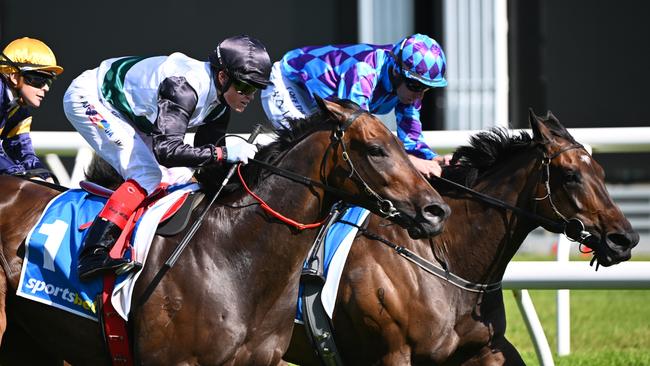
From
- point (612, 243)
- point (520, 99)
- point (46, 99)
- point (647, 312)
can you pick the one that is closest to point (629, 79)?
point (520, 99)

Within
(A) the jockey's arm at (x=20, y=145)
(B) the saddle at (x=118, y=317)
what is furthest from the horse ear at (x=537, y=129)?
(A) the jockey's arm at (x=20, y=145)

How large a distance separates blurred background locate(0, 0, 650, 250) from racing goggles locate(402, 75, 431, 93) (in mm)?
6395

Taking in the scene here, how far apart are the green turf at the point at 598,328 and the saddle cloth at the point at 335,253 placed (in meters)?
1.86

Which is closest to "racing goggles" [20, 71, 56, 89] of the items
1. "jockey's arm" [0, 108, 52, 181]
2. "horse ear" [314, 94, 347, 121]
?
"jockey's arm" [0, 108, 52, 181]

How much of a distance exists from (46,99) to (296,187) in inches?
348

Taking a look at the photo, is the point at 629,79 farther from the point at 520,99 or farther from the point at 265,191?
the point at 265,191

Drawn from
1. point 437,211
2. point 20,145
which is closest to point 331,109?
point 437,211

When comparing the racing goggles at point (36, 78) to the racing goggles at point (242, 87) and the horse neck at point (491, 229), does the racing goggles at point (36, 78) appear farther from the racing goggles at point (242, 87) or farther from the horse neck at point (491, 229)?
the horse neck at point (491, 229)

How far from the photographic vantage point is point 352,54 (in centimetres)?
571

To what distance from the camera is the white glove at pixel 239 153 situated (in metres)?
4.47

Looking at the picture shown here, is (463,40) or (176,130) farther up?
(176,130)

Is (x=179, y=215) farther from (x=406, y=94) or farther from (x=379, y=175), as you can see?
(x=406, y=94)

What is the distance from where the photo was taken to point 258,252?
14.6 ft

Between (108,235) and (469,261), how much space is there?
1546 millimetres
